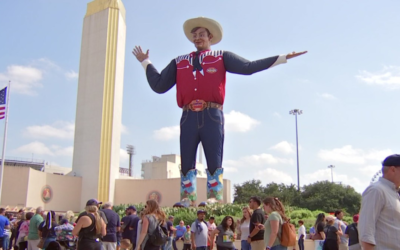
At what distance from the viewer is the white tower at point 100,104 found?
2778 cm

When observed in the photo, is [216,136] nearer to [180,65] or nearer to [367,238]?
[180,65]

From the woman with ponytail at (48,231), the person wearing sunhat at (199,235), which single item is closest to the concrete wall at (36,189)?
the woman with ponytail at (48,231)

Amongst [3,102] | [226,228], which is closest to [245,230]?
[226,228]

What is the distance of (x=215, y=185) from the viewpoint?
49.6ft

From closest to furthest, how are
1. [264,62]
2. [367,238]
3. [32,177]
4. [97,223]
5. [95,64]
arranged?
[367,238] < [97,223] < [264,62] < [32,177] < [95,64]

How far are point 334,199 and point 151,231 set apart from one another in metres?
32.3

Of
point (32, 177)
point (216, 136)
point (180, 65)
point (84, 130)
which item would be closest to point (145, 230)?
point (216, 136)

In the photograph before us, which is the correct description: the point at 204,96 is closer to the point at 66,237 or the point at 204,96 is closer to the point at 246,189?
the point at 66,237

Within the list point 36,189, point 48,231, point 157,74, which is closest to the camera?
point 48,231

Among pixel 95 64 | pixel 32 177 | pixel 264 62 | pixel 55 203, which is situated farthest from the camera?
pixel 95 64

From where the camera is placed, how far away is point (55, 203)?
26859mm

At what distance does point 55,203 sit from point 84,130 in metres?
4.62

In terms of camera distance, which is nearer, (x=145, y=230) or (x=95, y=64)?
(x=145, y=230)

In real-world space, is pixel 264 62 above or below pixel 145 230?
above
